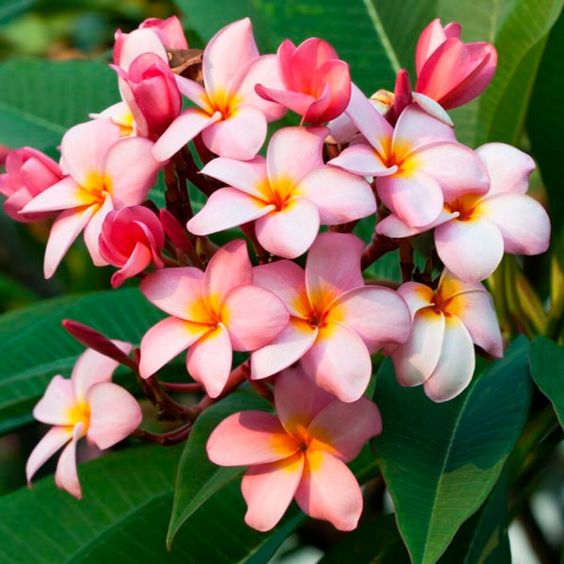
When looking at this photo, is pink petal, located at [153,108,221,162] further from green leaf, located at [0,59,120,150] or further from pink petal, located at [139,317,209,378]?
green leaf, located at [0,59,120,150]

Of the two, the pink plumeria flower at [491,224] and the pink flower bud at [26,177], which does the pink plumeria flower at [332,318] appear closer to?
the pink plumeria flower at [491,224]

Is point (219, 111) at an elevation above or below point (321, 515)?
above

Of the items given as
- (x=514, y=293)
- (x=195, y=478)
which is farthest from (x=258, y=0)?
(x=195, y=478)

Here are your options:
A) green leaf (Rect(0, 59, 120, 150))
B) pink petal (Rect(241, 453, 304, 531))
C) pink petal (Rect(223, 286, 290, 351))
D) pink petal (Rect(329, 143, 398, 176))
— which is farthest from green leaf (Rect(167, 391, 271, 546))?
green leaf (Rect(0, 59, 120, 150))

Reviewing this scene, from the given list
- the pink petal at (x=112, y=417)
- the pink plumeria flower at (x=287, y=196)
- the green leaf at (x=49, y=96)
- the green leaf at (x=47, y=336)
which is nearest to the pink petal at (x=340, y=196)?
the pink plumeria flower at (x=287, y=196)

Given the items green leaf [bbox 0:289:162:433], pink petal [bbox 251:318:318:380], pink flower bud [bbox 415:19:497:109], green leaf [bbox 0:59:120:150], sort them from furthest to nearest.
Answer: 1. green leaf [bbox 0:59:120:150]
2. green leaf [bbox 0:289:162:433]
3. pink flower bud [bbox 415:19:497:109]
4. pink petal [bbox 251:318:318:380]

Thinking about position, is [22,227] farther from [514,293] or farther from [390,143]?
[390,143]
